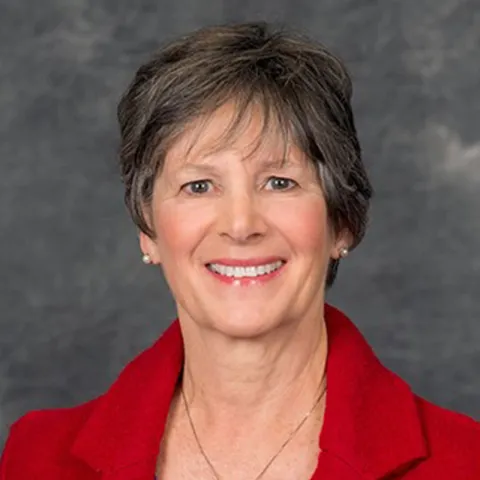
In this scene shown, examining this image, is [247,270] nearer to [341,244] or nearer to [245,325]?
[245,325]

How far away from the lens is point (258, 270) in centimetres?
348

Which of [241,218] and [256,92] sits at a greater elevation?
[256,92]

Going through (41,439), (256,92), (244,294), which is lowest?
(41,439)

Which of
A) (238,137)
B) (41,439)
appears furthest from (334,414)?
(41,439)

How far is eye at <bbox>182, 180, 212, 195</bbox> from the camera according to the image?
11.3 ft

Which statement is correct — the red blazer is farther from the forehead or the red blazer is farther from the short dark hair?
the forehead

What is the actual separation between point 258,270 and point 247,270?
0.07ft

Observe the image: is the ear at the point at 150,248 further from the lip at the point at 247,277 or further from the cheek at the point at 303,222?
the cheek at the point at 303,222

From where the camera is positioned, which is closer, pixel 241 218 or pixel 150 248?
pixel 241 218

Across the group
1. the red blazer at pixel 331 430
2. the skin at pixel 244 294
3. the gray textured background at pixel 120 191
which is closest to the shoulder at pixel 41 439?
the red blazer at pixel 331 430

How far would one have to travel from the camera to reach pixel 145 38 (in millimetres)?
4758

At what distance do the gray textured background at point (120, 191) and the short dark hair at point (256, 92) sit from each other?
1.16m

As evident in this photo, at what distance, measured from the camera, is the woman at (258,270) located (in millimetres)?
3434

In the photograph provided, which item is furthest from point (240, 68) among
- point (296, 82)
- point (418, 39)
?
point (418, 39)
